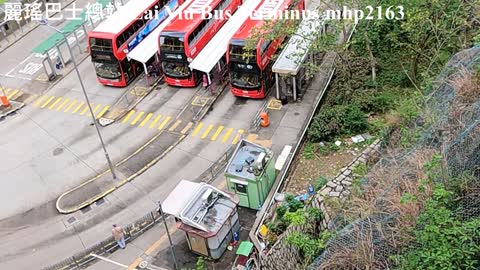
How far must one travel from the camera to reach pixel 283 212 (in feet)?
72.9

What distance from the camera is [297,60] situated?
29.0 m

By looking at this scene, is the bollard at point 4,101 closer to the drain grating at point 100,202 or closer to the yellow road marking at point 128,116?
the yellow road marking at point 128,116

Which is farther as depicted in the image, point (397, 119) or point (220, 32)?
point (220, 32)

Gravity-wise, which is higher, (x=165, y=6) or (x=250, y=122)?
(x=165, y=6)

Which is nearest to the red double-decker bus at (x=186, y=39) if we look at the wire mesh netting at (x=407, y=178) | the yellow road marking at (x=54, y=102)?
the yellow road marking at (x=54, y=102)

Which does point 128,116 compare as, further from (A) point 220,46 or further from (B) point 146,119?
(A) point 220,46

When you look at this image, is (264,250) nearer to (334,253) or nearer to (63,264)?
(334,253)

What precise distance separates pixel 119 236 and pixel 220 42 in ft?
46.3

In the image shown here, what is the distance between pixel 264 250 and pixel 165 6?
2174 centimetres

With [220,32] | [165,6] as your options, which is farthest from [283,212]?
[165,6]

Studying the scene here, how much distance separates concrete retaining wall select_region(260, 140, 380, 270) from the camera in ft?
61.1

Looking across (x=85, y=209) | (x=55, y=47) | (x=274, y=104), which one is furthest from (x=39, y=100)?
(x=274, y=104)

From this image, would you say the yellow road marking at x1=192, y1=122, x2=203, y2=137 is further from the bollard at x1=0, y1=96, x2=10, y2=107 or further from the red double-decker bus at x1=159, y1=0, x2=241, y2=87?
the bollard at x1=0, y1=96, x2=10, y2=107

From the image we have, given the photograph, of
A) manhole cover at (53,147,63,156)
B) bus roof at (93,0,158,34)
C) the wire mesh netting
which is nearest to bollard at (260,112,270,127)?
the wire mesh netting
